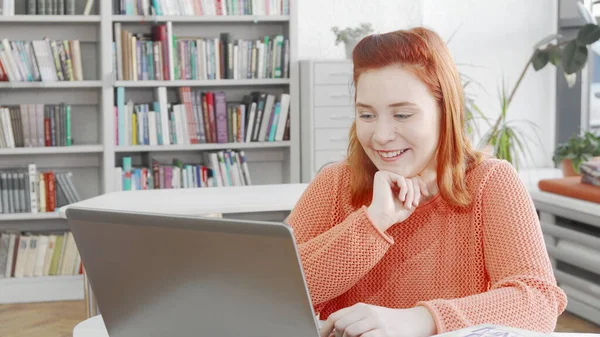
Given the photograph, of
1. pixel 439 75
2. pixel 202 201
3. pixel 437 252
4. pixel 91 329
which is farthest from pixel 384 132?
pixel 202 201

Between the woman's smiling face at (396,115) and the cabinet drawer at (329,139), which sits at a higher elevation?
the woman's smiling face at (396,115)

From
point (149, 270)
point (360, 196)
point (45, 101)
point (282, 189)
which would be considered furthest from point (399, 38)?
point (45, 101)

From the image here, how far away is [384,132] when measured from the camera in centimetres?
148

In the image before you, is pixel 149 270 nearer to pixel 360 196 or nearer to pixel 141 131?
pixel 360 196

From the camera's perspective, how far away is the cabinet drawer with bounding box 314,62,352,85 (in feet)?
16.4

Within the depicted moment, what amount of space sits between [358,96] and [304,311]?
62cm

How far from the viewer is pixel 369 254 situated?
1.48 meters

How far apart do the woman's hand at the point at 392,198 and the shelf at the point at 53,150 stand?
3.51m

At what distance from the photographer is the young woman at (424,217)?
146 centimetres

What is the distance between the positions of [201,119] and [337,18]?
1.11 meters

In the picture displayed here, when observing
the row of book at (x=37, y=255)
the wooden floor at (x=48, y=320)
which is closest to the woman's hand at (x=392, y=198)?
the wooden floor at (x=48, y=320)

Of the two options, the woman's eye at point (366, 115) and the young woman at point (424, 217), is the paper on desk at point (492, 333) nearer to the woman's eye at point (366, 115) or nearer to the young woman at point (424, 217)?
the young woman at point (424, 217)

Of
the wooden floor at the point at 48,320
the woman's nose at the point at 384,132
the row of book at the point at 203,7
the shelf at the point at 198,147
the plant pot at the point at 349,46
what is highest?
the row of book at the point at 203,7

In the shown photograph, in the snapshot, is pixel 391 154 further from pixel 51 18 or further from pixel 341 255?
pixel 51 18
